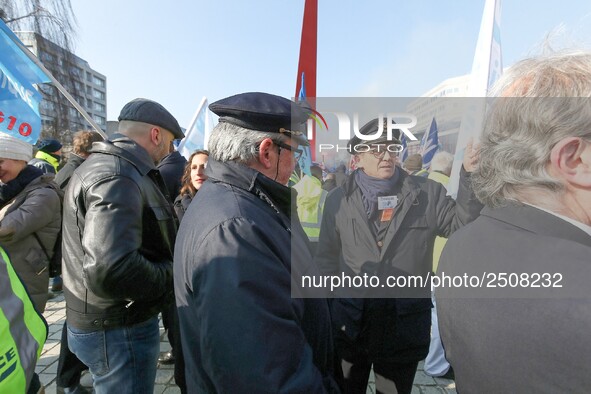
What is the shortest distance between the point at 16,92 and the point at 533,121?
403 centimetres

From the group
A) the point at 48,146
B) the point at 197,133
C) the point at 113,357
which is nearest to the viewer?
the point at 113,357

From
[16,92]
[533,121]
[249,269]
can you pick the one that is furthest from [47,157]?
[533,121]

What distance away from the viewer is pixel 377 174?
6.82 ft

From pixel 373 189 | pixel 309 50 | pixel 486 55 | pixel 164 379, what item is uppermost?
pixel 309 50

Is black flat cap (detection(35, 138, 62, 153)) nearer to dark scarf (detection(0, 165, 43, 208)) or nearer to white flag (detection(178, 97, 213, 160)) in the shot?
white flag (detection(178, 97, 213, 160))

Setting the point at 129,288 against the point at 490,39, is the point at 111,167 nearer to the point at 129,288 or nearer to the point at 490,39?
the point at 129,288

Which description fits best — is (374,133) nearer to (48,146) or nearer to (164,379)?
(164,379)

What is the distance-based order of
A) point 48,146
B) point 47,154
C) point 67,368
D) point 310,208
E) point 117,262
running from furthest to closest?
point 47,154
point 48,146
point 310,208
point 67,368
point 117,262

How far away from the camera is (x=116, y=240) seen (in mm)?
1469

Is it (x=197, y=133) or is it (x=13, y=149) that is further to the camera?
(x=197, y=133)

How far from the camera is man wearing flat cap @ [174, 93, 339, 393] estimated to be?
89 centimetres

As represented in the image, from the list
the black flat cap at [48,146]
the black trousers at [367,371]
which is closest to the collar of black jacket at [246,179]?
the black trousers at [367,371]

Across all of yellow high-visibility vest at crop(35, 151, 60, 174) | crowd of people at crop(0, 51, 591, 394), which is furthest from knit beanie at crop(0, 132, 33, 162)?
yellow high-visibility vest at crop(35, 151, 60, 174)

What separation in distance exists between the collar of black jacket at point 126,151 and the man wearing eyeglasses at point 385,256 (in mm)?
1161
